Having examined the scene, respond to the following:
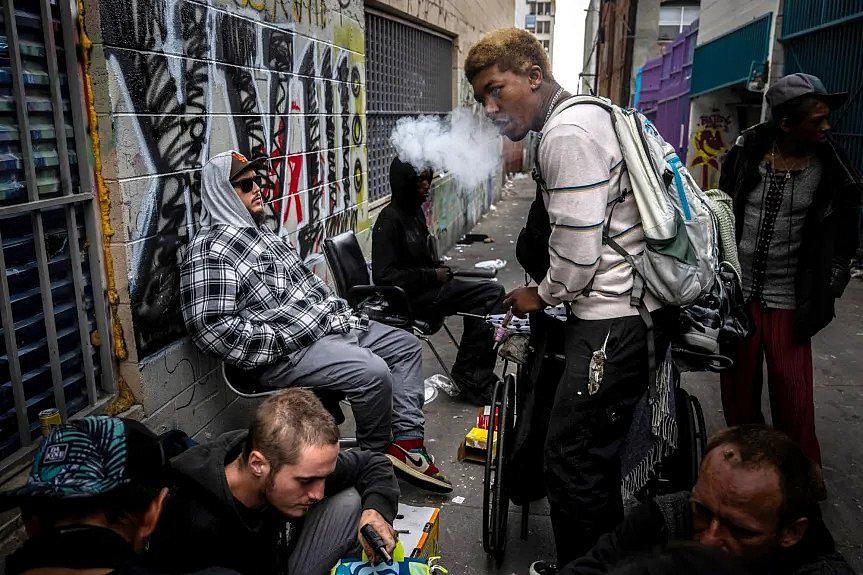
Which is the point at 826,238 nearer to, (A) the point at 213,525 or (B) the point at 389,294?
(B) the point at 389,294

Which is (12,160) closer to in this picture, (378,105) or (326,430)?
(326,430)

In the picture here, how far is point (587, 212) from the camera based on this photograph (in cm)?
205

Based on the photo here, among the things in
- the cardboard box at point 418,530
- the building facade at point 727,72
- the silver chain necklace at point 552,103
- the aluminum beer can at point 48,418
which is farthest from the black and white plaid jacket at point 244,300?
the building facade at point 727,72

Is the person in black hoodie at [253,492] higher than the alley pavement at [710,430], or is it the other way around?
the person in black hoodie at [253,492]

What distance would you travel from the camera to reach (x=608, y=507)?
229 cm

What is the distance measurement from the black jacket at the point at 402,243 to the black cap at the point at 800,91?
7.79 feet

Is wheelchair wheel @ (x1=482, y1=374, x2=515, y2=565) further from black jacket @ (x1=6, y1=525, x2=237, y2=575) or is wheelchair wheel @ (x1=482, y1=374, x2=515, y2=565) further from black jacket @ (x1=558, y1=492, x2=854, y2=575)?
black jacket @ (x1=6, y1=525, x2=237, y2=575)

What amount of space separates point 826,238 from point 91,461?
306cm

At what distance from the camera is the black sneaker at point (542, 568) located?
2656mm

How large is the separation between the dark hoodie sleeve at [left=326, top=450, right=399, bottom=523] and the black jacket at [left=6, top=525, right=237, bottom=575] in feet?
3.42

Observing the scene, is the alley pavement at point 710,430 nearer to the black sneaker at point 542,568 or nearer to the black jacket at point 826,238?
the black sneaker at point 542,568

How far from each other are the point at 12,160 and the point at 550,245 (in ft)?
6.36

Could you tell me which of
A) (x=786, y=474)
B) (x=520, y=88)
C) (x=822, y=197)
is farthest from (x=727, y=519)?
(x=822, y=197)

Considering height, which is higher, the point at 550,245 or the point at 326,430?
the point at 550,245
